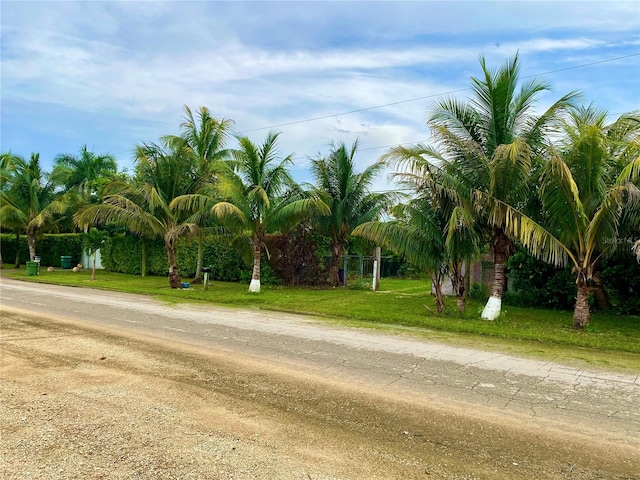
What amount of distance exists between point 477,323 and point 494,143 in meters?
4.25

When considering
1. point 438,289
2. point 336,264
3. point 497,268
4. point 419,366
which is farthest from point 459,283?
point 336,264

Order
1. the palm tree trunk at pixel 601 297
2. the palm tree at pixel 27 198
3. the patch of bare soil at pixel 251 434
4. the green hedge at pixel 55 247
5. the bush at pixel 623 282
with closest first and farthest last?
the patch of bare soil at pixel 251 434
the bush at pixel 623 282
the palm tree trunk at pixel 601 297
the palm tree at pixel 27 198
the green hedge at pixel 55 247

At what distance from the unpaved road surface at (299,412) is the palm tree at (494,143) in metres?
4.41

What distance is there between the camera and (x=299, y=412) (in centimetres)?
471

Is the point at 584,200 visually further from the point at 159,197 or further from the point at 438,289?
the point at 159,197

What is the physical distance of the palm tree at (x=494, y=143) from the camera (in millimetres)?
10570

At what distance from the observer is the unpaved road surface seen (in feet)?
11.9

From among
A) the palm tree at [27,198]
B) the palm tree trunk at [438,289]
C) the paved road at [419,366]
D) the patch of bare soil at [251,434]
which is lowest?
the patch of bare soil at [251,434]

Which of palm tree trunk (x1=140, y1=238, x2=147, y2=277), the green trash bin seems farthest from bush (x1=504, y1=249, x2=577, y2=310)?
the green trash bin

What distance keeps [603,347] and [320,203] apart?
10396 millimetres

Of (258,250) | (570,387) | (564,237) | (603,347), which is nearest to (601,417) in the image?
(570,387)

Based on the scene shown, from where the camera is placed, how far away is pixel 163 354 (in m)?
7.14

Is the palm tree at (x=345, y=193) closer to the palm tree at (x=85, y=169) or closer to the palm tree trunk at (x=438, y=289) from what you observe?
the palm tree trunk at (x=438, y=289)

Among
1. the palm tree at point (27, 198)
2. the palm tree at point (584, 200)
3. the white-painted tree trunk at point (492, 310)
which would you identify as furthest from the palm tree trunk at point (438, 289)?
the palm tree at point (27, 198)
